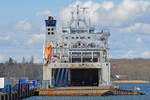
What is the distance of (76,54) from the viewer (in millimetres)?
71625

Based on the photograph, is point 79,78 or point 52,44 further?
point 79,78

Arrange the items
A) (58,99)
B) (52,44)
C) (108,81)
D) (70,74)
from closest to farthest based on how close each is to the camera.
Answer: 1. (58,99)
2. (108,81)
3. (52,44)
4. (70,74)

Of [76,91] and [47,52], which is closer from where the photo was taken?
[76,91]

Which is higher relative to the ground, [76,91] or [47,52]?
[47,52]

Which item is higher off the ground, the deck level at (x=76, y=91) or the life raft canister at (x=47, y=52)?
the life raft canister at (x=47, y=52)

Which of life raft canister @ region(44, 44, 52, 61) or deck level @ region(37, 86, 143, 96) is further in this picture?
life raft canister @ region(44, 44, 52, 61)

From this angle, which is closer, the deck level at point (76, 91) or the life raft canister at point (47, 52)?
the deck level at point (76, 91)

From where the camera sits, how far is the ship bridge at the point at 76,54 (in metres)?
66.2

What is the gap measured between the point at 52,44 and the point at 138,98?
1316cm

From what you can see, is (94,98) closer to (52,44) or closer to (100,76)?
(100,76)

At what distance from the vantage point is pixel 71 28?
243 ft

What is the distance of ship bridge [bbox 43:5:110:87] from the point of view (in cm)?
6625

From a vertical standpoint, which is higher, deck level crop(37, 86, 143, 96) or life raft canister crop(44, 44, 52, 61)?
life raft canister crop(44, 44, 52, 61)

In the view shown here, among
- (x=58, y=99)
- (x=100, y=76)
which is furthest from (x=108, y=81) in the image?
(x=58, y=99)
